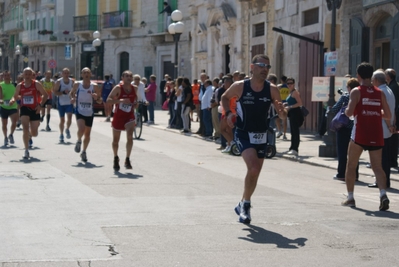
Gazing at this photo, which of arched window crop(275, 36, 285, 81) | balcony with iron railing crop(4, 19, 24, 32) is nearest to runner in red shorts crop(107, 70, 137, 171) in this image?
arched window crop(275, 36, 285, 81)

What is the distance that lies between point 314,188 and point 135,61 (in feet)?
130

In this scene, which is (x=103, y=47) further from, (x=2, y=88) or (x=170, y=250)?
(x=170, y=250)

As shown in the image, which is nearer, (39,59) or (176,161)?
(176,161)

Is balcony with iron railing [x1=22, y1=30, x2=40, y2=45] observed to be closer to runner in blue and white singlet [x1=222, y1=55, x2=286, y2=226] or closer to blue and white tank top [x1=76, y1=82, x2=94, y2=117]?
blue and white tank top [x1=76, y1=82, x2=94, y2=117]

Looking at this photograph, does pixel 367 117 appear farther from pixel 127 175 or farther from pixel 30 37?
pixel 30 37

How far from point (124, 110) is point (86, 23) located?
41986 mm

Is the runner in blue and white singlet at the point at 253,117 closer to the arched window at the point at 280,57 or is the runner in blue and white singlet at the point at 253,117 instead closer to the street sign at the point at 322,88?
the street sign at the point at 322,88

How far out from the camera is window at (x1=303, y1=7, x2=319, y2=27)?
26.5m

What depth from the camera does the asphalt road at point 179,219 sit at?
745 centimetres

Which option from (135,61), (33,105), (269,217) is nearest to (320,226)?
(269,217)

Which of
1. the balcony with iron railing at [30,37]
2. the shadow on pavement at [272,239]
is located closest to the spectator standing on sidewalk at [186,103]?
the shadow on pavement at [272,239]

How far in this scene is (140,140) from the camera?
23219 millimetres

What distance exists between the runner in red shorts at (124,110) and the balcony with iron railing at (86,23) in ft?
134

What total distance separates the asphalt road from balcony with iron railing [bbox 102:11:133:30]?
1414 inches
